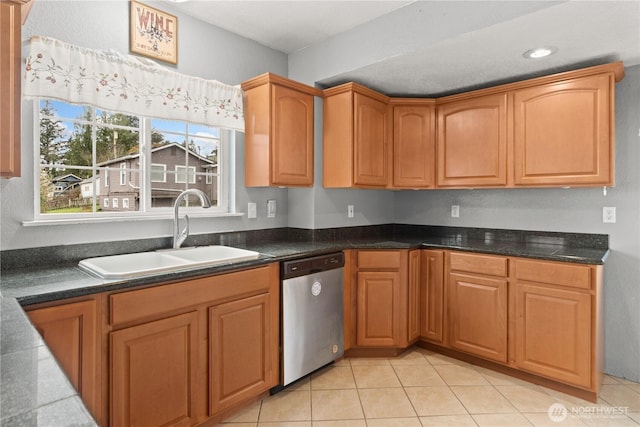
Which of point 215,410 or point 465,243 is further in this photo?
point 465,243

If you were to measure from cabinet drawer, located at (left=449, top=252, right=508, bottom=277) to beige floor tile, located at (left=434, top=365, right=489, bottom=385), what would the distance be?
0.72 meters

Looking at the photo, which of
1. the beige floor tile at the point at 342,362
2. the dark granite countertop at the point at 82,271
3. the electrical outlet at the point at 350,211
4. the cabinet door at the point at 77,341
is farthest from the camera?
the electrical outlet at the point at 350,211

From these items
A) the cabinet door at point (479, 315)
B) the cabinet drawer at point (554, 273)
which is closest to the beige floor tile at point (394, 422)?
the cabinet door at point (479, 315)

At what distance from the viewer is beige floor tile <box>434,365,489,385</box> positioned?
96.6 inches

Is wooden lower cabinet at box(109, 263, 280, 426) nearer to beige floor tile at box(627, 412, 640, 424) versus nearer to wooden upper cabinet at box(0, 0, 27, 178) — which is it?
wooden upper cabinet at box(0, 0, 27, 178)

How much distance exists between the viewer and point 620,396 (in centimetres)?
229

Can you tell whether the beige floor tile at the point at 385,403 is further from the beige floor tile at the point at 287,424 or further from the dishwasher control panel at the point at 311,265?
the dishwasher control panel at the point at 311,265

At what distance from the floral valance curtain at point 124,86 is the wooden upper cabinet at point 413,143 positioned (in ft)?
4.49

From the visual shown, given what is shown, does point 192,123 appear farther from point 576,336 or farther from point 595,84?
point 576,336

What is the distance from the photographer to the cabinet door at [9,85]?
1414 millimetres

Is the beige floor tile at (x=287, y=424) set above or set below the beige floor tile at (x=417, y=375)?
below

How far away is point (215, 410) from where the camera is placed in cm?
191

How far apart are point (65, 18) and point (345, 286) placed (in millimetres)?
2369

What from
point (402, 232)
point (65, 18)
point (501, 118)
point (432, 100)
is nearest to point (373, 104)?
point (432, 100)
